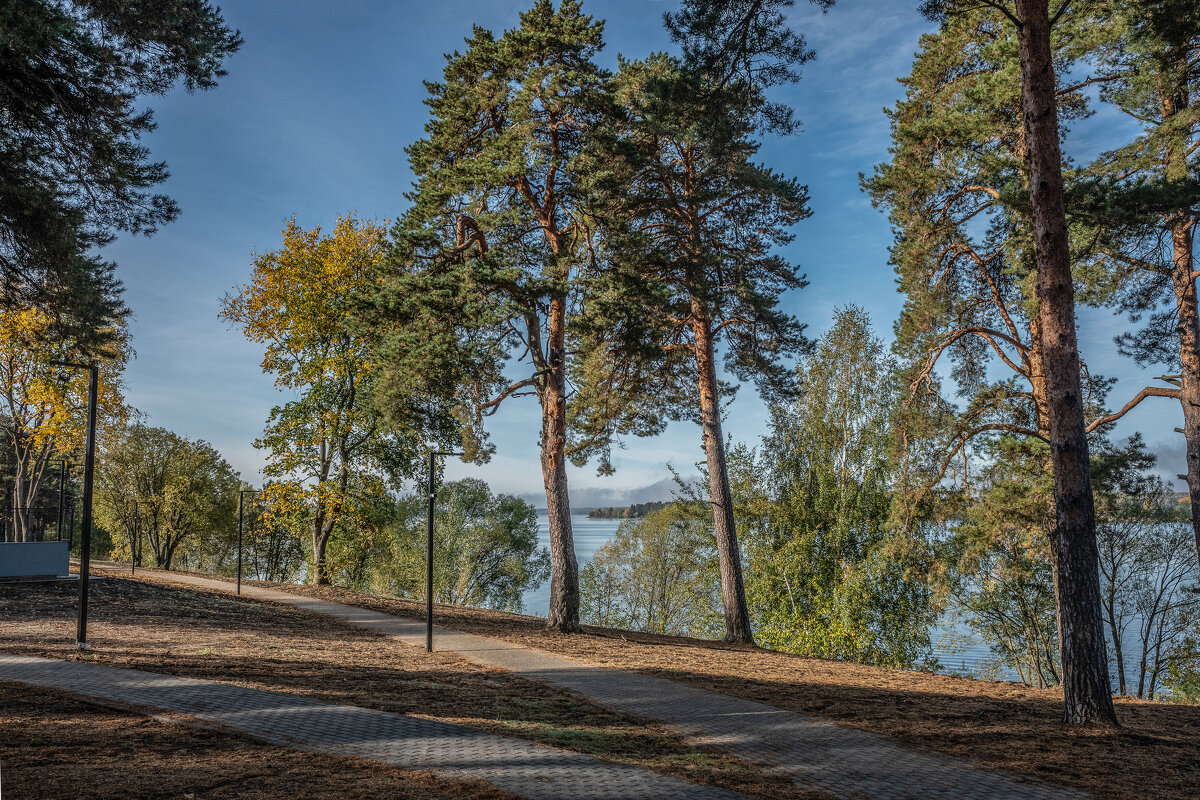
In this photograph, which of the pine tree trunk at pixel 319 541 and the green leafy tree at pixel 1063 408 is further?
the pine tree trunk at pixel 319 541

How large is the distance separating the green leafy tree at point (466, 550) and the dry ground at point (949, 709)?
27.2m

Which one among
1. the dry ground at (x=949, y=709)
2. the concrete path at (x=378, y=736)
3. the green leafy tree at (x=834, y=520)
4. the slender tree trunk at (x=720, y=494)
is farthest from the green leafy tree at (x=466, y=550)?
the concrete path at (x=378, y=736)

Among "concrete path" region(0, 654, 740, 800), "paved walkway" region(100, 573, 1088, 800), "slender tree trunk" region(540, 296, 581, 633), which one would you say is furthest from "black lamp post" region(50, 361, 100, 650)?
"slender tree trunk" region(540, 296, 581, 633)

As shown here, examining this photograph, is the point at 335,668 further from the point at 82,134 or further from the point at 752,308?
the point at 752,308

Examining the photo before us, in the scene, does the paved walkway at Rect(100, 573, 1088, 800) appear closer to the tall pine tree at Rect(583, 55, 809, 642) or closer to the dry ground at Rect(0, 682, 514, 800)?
the dry ground at Rect(0, 682, 514, 800)

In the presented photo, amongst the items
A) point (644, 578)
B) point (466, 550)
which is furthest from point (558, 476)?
point (466, 550)

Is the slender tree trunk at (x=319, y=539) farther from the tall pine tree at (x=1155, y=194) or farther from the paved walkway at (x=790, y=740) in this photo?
the tall pine tree at (x=1155, y=194)

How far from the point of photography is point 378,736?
6.49 meters

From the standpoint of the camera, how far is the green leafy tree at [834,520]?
23.7 m

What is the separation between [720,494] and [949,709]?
7628mm

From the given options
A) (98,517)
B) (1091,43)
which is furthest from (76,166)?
(98,517)

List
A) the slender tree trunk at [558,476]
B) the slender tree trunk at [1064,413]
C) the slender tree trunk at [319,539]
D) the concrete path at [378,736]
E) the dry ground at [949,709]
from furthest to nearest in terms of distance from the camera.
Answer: the slender tree trunk at [319,539] < the slender tree trunk at [558,476] < the slender tree trunk at [1064,413] < the dry ground at [949,709] < the concrete path at [378,736]

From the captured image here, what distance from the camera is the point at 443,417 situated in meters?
16.0

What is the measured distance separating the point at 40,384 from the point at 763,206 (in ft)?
73.6
